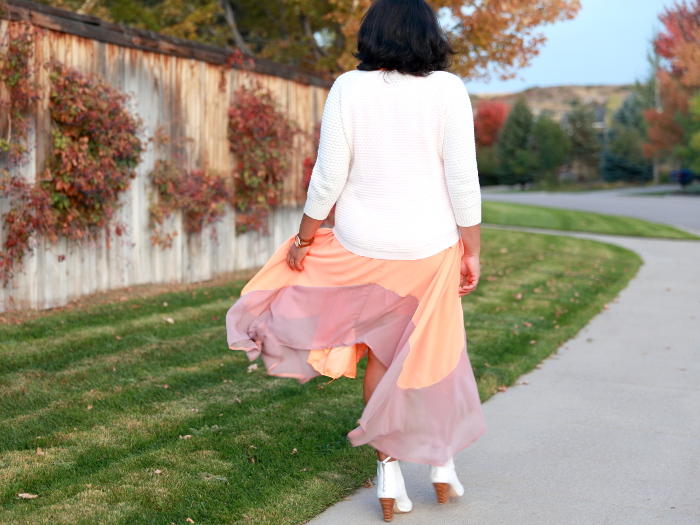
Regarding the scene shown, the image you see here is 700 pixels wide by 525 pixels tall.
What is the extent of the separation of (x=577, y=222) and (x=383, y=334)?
16712 mm

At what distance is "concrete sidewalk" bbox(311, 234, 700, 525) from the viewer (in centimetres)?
304

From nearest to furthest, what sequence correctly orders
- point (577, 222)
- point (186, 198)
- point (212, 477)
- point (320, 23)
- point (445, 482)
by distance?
point (445, 482) → point (212, 477) → point (186, 198) → point (320, 23) → point (577, 222)

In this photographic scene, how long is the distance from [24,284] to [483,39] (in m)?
8.07

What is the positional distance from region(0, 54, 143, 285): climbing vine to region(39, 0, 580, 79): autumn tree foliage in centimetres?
482

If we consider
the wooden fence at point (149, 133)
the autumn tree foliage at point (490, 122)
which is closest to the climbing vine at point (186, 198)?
the wooden fence at point (149, 133)

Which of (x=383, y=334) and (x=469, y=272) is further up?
(x=469, y=272)

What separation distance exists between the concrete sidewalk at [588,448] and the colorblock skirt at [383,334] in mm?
384

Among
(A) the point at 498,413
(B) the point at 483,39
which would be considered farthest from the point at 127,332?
(B) the point at 483,39

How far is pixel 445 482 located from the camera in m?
3.04

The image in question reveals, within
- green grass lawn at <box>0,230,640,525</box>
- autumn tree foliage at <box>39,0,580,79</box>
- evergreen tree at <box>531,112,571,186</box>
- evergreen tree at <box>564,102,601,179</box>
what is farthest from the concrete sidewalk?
evergreen tree at <box>564,102,601,179</box>

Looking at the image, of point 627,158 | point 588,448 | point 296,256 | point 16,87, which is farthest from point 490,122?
point 296,256

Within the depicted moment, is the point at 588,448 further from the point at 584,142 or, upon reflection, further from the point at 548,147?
the point at 584,142

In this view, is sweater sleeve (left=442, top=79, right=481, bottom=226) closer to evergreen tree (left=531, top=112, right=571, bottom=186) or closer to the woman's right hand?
the woman's right hand

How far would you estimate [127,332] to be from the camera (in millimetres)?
5832
